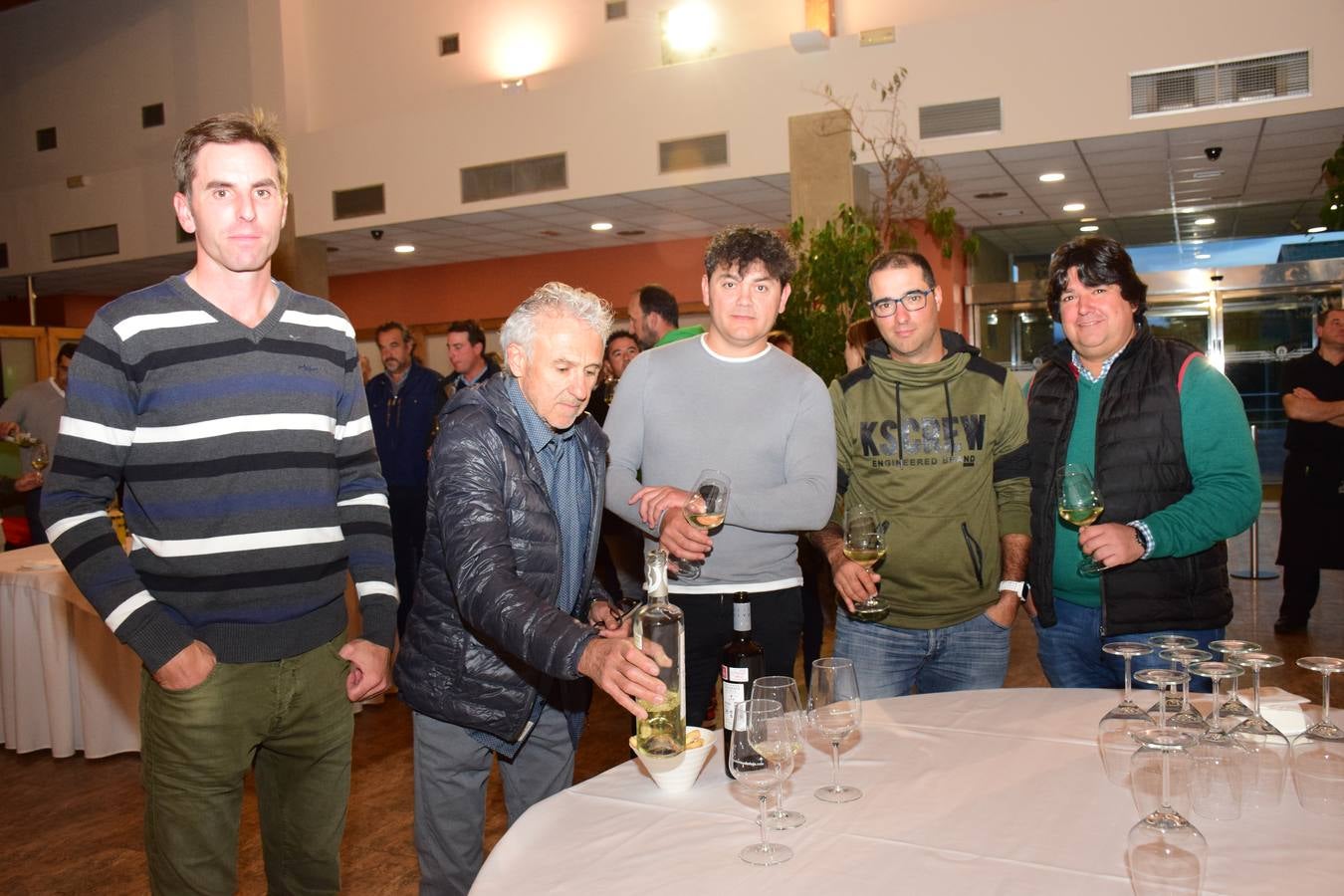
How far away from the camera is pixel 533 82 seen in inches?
415

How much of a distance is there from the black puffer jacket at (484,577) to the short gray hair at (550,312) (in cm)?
10

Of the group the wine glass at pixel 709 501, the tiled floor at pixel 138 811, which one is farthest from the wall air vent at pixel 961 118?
the wine glass at pixel 709 501

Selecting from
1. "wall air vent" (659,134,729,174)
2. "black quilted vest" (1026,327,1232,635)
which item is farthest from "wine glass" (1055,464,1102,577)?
"wall air vent" (659,134,729,174)

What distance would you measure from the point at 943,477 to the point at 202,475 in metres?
1.75

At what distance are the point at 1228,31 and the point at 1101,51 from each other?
0.84 metres

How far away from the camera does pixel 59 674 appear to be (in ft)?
13.9

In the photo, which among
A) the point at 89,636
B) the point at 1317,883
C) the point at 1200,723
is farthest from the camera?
the point at 89,636

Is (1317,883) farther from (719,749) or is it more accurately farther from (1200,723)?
(719,749)

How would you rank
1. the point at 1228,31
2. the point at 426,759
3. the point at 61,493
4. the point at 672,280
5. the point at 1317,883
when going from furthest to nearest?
the point at 672,280 → the point at 1228,31 → the point at 426,759 → the point at 61,493 → the point at 1317,883

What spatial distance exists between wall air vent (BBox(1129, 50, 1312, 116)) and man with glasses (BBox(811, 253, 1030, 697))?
19.5 feet

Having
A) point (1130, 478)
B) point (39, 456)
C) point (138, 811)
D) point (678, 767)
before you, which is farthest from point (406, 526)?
point (678, 767)

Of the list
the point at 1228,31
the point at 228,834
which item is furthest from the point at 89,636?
the point at 1228,31

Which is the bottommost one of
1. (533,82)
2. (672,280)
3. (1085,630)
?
(1085,630)

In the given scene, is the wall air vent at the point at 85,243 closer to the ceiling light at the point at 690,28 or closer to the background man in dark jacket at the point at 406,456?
the ceiling light at the point at 690,28
